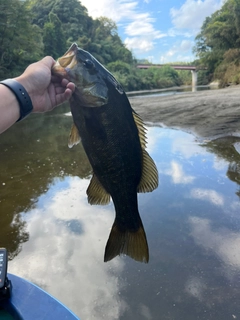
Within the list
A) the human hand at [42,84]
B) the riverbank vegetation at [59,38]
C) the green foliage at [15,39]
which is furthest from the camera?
the riverbank vegetation at [59,38]

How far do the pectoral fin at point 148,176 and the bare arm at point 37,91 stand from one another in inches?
24.9

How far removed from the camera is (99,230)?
3.88 metres

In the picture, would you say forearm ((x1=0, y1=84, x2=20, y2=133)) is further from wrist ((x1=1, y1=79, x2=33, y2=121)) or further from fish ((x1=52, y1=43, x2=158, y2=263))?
fish ((x1=52, y1=43, x2=158, y2=263))

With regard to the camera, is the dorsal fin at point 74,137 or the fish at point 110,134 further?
the dorsal fin at point 74,137

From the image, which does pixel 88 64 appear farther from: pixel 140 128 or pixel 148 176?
pixel 148 176

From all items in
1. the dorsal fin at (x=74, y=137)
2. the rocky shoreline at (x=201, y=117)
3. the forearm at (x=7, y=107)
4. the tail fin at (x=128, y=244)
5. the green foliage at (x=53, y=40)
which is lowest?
the rocky shoreline at (x=201, y=117)

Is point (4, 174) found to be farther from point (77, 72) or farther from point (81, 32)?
point (81, 32)

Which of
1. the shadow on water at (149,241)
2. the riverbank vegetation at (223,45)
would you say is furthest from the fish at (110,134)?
the riverbank vegetation at (223,45)

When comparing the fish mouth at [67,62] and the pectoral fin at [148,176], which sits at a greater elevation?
the fish mouth at [67,62]

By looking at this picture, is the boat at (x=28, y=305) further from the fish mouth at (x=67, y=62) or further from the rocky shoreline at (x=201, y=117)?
the rocky shoreline at (x=201, y=117)

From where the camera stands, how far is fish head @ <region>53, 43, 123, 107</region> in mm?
1836

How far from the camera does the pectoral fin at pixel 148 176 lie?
6.55ft

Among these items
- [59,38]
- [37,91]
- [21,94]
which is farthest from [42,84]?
[59,38]

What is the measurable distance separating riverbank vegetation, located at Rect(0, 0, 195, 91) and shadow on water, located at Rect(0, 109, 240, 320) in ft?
80.8
